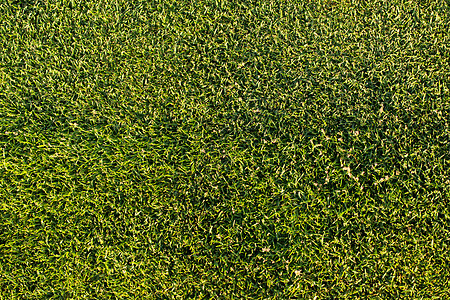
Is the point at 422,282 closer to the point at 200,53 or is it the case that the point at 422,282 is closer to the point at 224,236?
the point at 224,236

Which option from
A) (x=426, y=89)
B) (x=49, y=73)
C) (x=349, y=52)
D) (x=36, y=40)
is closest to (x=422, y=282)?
(x=426, y=89)

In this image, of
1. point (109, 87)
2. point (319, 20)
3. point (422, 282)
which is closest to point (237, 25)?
point (319, 20)

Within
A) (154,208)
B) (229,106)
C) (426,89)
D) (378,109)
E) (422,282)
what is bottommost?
(154,208)

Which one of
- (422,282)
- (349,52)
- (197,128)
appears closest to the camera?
(422,282)

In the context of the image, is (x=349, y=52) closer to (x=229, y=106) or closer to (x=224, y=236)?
(x=229, y=106)

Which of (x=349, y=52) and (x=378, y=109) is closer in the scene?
(x=378, y=109)

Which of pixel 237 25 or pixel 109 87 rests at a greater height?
pixel 237 25

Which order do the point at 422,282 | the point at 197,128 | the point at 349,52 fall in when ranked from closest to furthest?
the point at 422,282 < the point at 197,128 < the point at 349,52
